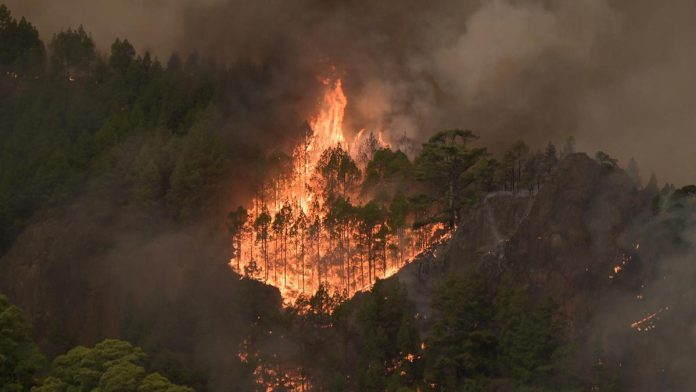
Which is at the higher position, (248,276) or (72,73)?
(72,73)

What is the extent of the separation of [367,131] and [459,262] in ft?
67.3

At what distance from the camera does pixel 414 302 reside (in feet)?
235

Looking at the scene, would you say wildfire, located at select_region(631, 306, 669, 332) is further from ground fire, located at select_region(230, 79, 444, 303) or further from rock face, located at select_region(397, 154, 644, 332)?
ground fire, located at select_region(230, 79, 444, 303)

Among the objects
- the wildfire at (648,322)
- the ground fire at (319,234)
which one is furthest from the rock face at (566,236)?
the ground fire at (319,234)

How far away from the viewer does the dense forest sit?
6412cm

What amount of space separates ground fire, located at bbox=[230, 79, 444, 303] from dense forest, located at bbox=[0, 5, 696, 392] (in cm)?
13

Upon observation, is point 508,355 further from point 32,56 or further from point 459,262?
point 32,56

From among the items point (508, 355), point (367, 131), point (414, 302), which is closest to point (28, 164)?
point (367, 131)

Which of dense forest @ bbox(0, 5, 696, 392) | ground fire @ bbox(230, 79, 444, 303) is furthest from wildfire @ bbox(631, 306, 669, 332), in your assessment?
ground fire @ bbox(230, 79, 444, 303)

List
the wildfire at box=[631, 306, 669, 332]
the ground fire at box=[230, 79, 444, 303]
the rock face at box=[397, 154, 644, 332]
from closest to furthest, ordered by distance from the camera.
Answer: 1. the wildfire at box=[631, 306, 669, 332]
2. the rock face at box=[397, 154, 644, 332]
3. the ground fire at box=[230, 79, 444, 303]

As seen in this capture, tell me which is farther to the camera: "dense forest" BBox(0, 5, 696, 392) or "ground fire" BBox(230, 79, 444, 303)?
"ground fire" BBox(230, 79, 444, 303)

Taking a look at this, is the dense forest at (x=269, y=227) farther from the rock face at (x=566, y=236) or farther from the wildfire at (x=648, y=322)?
the wildfire at (x=648, y=322)

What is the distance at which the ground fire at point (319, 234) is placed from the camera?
77.4 m

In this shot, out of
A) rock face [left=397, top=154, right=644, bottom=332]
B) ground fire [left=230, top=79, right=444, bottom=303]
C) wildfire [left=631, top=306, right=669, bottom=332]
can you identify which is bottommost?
wildfire [left=631, top=306, right=669, bottom=332]
